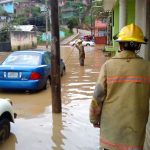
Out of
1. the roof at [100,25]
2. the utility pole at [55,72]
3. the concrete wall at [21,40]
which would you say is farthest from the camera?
the roof at [100,25]

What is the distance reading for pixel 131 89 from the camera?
366 centimetres

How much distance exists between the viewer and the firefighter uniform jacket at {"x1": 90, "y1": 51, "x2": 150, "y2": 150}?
367cm

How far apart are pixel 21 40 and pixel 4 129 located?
41192mm

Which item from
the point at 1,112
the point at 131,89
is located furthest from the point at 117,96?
the point at 1,112

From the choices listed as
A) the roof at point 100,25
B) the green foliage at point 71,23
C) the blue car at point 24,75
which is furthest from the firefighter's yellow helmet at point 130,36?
the green foliage at point 71,23

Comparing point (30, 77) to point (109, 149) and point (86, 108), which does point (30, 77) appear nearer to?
point (86, 108)

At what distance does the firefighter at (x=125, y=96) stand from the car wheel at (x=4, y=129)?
10.3 ft

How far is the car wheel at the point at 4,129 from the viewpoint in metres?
6.56

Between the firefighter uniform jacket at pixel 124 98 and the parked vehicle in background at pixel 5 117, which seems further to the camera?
the parked vehicle in background at pixel 5 117

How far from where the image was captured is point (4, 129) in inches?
265

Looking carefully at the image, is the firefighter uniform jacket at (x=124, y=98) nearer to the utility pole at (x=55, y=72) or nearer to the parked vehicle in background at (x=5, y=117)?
the parked vehicle in background at (x=5, y=117)

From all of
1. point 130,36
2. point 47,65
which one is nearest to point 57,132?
point 130,36

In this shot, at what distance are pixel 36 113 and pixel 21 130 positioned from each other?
1.62 meters

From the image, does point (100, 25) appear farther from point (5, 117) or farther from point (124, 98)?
point (124, 98)
